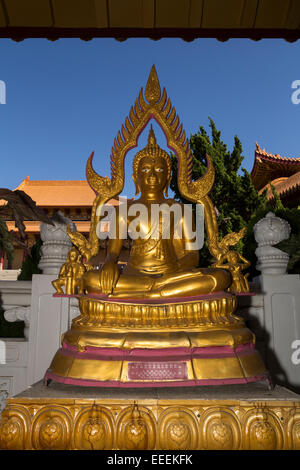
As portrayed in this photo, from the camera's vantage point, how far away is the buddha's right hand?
2.39 metres

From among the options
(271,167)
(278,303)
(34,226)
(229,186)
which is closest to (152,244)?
(278,303)

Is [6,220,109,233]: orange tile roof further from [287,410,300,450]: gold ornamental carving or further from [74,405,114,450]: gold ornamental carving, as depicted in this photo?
[287,410,300,450]: gold ornamental carving

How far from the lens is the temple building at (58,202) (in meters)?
15.9

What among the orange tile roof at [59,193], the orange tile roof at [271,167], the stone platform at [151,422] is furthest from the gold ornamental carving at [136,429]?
the orange tile roof at [59,193]

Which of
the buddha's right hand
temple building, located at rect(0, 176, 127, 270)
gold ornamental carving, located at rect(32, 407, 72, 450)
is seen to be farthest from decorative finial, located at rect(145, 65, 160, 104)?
temple building, located at rect(0, 176, 127, 270)

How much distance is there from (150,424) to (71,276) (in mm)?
1289

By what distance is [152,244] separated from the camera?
300cm

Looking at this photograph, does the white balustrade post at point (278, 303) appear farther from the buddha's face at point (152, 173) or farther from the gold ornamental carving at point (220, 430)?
the gold ornamental carving at point (220, 430)

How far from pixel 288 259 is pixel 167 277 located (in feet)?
4.63

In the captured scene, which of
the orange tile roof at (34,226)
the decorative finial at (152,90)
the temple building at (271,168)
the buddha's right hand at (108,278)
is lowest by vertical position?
the buddha's right hand at (108,278)

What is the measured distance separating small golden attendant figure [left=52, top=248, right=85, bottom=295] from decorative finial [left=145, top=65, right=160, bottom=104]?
1.73m

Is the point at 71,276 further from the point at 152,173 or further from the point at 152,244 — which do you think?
the point at 152,173

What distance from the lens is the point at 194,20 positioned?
2.96 m

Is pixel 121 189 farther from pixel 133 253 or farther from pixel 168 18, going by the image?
pixel 168 18
